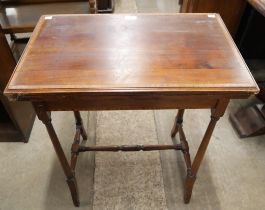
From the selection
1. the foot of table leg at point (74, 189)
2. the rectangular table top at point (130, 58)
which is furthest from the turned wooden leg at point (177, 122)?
the foot of table leg at point (74, 189)

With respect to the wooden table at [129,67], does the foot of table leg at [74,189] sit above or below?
below

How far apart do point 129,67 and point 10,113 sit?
3.07 ft

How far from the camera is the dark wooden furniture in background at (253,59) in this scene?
161 cm

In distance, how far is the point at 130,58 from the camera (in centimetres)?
85

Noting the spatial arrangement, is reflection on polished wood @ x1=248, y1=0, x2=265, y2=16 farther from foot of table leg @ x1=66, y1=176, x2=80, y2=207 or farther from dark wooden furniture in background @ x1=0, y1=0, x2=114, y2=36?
foot of table leg @ x1=66, y1=176, x2=80, y2=207

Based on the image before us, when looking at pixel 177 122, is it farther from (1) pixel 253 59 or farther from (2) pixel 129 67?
(1) pixel 253 59

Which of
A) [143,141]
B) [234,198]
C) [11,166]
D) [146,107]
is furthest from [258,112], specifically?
[11,166]

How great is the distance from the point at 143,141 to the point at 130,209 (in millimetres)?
447

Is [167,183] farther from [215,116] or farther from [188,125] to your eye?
[215,116]

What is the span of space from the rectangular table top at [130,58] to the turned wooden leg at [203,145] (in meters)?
0.09

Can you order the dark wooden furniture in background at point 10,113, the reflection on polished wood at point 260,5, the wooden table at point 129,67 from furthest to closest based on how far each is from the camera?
the dark wooden furniture in background at point 10,113 < the reflection on polished wood at point 260,5 < the wooden table at point 129,67

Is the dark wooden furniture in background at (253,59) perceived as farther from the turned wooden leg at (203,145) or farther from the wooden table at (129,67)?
the wooden table at (129,67)

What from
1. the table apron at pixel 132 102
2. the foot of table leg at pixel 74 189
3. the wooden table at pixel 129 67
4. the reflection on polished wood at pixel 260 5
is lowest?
the foot of table leg at pixel 74 189

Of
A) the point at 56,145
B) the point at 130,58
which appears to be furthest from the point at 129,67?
the point at 56,145
